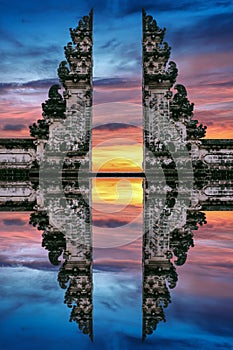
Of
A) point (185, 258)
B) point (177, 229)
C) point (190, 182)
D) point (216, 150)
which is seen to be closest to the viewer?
point (185, 258)

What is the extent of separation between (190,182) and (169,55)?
401 centimetres

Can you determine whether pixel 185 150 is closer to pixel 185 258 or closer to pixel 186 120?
pixel 186 120

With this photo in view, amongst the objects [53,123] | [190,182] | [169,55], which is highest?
[169,55]

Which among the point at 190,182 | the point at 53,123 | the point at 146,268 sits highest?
the point at 53,123

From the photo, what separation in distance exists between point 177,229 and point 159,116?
7.35 metres

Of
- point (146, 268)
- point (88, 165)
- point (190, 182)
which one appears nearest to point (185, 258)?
point (146, 268)

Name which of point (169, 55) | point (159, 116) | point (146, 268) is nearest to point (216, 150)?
point (159, 116)

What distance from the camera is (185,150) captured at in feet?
57.5

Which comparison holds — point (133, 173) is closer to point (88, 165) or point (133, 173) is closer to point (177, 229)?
point (88, 165)

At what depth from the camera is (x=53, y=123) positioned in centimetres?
1745

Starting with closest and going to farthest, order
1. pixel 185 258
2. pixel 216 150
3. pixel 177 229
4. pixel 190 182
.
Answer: pixel 185 258, pixel 177 229, pixel 190 182, pixel 216 150

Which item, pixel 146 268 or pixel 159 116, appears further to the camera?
pixel 159 116

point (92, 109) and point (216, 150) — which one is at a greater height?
point (92, 109)

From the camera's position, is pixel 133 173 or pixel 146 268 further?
pixel 133 173
